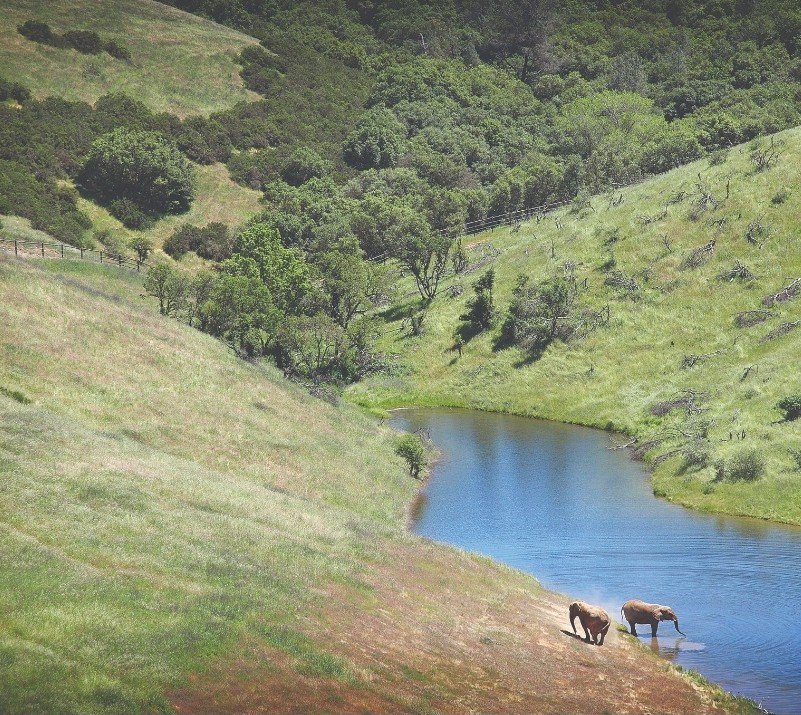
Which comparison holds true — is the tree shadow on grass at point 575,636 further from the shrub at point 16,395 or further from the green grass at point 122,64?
the green grass at point 122,64

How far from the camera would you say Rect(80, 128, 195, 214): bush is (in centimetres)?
13738

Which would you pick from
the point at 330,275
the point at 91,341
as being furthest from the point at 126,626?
the point at 330,275

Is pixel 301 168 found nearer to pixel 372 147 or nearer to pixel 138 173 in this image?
pixel 372 147

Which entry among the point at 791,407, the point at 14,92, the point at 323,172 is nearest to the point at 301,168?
the point at 323,172

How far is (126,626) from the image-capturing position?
2405 centimetres

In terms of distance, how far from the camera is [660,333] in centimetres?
9444

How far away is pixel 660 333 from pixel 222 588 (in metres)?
73.1

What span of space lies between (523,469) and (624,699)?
41476mm

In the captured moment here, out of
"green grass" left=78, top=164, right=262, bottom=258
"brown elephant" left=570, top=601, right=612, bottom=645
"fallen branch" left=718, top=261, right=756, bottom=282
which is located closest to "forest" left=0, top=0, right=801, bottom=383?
"green grass" left=78, top=164, right=262, bottom=258

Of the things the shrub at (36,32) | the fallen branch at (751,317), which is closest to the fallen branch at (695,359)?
the fallen branch at (751,317)

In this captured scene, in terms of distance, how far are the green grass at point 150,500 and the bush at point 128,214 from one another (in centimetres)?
6197

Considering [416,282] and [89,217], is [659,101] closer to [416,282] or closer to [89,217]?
[416,282]

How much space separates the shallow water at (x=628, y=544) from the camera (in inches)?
1400

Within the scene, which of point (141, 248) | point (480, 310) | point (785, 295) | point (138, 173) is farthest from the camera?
point (138, 173)
